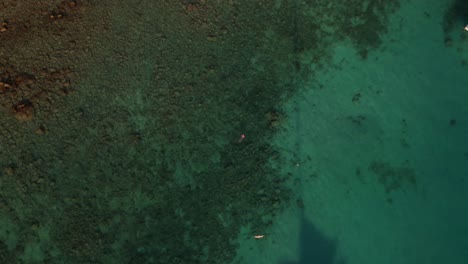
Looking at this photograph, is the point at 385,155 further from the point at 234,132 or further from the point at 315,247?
the point at 234,132

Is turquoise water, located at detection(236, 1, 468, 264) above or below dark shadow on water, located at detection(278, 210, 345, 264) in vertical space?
above

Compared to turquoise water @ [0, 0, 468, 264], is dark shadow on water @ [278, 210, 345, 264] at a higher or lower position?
lower

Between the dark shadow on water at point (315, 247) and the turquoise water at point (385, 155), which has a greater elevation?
the turquoise water at point (385, 155)

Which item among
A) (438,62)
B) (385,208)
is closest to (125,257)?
A: (385,208)

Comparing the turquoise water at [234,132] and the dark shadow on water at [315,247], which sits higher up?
the turquoise water at [234,132]
